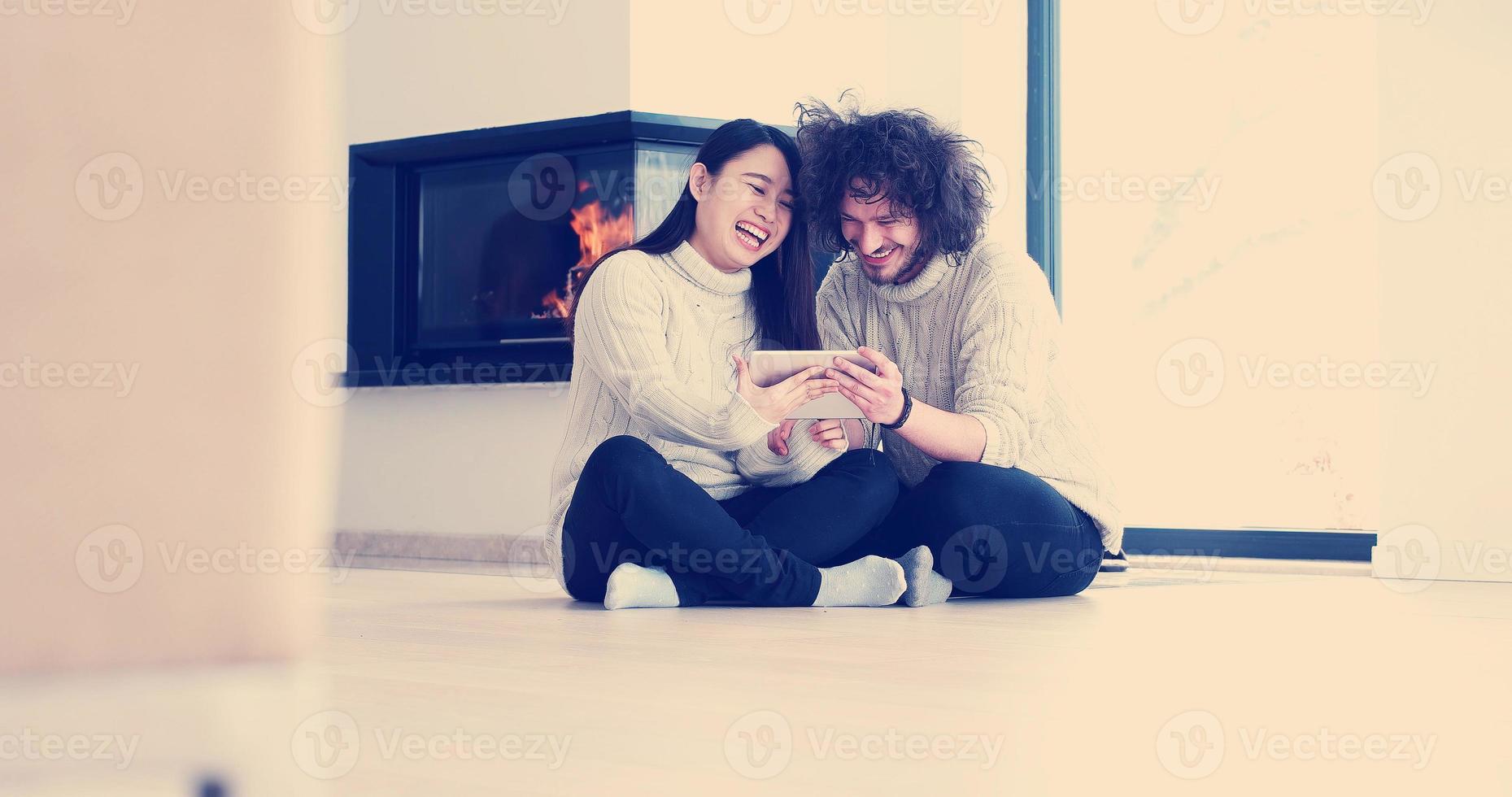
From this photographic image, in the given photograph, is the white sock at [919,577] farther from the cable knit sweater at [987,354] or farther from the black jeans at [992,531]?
the cable knit sweater at [987,354]

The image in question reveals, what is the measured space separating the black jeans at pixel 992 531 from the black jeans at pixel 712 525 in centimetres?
9

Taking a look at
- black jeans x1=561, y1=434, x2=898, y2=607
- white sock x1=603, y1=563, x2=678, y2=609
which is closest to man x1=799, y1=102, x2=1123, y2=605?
black jeans x1=561, y1=434, x2=898, y2=607

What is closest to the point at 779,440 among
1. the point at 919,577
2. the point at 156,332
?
the point at 919,577

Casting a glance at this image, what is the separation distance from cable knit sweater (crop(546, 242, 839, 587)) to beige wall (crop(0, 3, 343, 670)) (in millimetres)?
1810

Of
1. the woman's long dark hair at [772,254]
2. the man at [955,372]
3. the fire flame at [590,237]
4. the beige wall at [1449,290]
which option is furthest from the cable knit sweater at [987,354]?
the fire flame at [590,237]

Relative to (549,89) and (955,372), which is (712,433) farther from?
(549,89)

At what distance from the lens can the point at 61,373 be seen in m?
0.43

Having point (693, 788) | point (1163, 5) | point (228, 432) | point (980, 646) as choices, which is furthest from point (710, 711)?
point (1163, 5)

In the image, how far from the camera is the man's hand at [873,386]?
2.27 meters

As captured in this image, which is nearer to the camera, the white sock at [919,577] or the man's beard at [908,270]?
the white sock at [919,577]

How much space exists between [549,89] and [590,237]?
48 cm

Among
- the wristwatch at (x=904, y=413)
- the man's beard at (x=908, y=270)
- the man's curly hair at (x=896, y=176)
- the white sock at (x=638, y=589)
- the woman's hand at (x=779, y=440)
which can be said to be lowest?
the white sock at (x=638, y=589)

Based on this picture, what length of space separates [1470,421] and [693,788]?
2.76 metres

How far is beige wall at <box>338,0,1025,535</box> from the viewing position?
3.96 m
